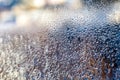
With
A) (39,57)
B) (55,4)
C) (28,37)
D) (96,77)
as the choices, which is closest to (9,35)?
(28,37)

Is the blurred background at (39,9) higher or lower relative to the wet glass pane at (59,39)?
higher

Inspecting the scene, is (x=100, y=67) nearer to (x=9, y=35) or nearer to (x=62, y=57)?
(x=62, y=57)

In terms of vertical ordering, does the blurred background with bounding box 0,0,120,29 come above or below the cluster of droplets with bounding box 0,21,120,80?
above

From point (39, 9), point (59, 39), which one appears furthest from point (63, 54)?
point (39, 9)

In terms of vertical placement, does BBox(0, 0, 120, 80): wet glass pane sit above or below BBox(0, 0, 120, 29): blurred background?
below

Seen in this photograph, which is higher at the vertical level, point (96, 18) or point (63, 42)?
point (96, 18)

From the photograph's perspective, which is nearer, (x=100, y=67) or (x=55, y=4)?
(x=100, y=67)

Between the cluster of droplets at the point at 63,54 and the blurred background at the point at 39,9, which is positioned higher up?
the blurred background at the point at 39,9

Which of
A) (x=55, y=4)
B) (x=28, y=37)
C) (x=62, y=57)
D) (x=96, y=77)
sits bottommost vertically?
(x=96, y=77)
